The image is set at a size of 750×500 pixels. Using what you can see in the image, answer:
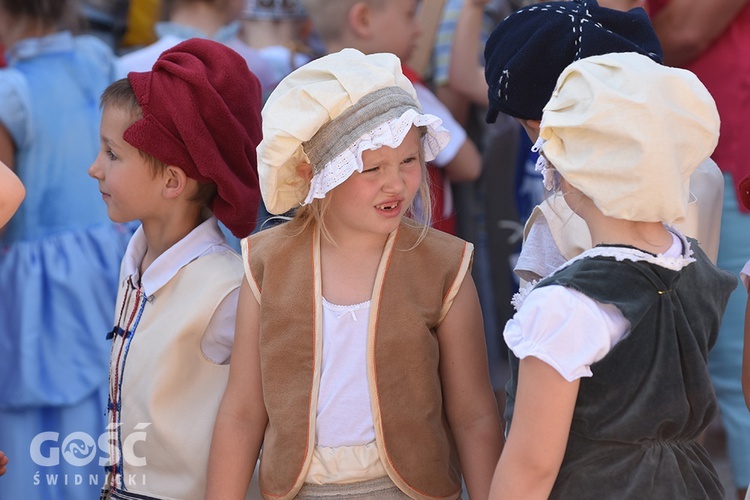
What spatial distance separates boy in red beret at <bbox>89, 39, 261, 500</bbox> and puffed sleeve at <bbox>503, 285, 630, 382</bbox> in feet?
3.28

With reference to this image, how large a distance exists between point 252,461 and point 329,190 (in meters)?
0.70

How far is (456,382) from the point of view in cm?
238

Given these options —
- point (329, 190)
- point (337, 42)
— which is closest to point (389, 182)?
point (329, 190)

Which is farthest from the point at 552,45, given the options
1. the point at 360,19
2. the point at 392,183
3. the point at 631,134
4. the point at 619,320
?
the point at 360,19

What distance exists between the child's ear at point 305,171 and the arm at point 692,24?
138cm

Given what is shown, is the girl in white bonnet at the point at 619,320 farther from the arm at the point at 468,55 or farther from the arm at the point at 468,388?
the arm at the point at 468,55

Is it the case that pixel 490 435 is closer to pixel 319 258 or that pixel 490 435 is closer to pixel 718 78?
pixel 319 258

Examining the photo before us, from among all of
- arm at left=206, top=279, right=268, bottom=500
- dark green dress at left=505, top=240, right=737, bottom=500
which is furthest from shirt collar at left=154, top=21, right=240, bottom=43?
dark green dress at left=505, top=240, right=737, bottom=500

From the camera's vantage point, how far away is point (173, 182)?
277 cm

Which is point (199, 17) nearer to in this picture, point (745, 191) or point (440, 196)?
point (440, 196)

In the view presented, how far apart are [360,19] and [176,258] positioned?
173cm

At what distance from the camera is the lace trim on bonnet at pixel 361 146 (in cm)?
227

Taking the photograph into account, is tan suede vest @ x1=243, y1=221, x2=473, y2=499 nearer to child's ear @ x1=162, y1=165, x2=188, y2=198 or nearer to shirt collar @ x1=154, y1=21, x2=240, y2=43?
child's ear @ x1=162, y1=165, x2=188, y2=198

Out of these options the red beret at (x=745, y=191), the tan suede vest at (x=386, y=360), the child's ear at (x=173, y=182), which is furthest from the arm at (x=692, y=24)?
the child's ear at (x=173, y=182)
